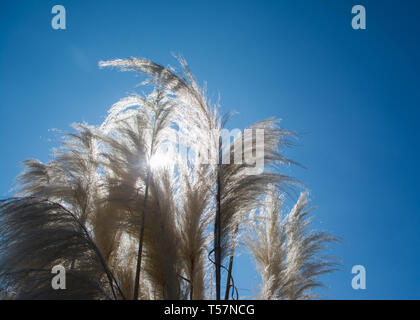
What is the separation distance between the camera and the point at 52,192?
9.04 ft

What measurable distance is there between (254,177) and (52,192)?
1.66 meters

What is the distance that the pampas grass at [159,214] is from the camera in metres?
2.02

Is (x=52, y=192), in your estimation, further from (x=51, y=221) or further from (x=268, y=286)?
(x=268, y=286)

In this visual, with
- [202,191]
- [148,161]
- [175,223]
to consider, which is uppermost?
[148,161]

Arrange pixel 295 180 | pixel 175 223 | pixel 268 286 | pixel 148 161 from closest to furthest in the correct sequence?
pixel 175 223, pixel 295 180, pixel 148 161, pixel 268 286

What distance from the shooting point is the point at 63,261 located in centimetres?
207

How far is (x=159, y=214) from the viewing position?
7.51ft

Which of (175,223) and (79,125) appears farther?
(79,125)

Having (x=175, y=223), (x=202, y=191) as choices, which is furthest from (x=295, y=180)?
(x=175, y=223)

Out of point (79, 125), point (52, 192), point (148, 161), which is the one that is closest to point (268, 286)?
point (148, 161)

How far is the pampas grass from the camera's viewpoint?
6.62 feet

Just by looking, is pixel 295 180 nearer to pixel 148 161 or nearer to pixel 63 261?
pixel 148 161
